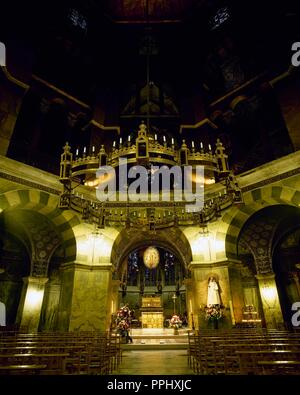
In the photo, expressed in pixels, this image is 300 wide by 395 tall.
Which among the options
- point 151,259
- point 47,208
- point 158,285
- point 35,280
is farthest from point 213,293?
point 158,285

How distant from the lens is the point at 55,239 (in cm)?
1348

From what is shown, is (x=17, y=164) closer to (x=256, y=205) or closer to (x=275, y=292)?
(x=256, y=205)

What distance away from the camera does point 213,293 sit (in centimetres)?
1015

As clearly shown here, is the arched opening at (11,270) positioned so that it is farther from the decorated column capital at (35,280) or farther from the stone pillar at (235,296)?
the stone pillar at (235,296)

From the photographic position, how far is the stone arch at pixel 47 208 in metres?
9.51

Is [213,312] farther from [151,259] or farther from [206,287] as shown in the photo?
[151,259]

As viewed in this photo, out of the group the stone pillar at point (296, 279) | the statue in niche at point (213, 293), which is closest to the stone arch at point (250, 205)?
the statue in niche at point (213, 293)

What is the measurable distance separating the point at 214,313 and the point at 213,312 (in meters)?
0.05

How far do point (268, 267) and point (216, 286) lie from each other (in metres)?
4.88

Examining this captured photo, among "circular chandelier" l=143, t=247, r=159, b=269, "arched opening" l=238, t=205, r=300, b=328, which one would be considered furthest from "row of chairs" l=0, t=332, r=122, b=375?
"circular chandelier" l=143, t=247, r=159, b=269

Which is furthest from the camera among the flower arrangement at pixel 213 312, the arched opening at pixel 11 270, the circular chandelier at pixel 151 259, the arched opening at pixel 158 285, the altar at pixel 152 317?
the arched opening at pixel 158 285

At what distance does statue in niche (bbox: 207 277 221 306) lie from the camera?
9.97m

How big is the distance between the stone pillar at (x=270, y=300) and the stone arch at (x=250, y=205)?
3749 mm

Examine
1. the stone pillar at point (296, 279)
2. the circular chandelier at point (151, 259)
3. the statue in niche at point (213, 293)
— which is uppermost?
the circular chandelier at point (151, 259)
